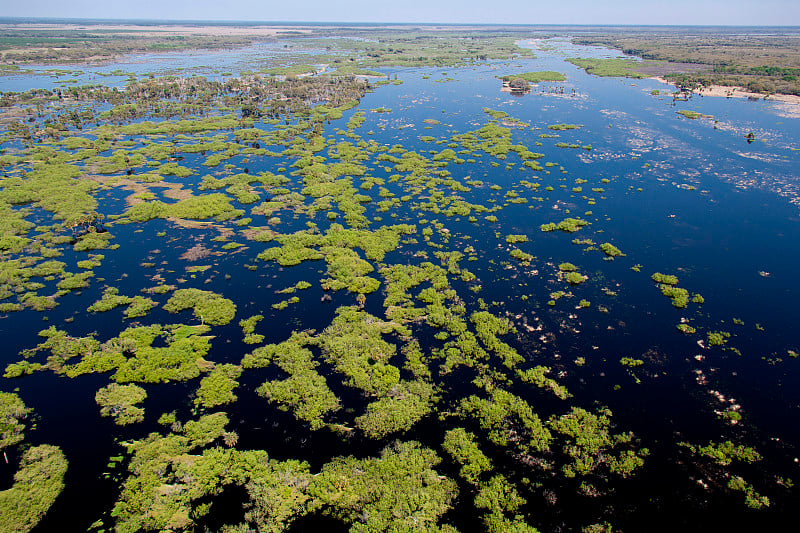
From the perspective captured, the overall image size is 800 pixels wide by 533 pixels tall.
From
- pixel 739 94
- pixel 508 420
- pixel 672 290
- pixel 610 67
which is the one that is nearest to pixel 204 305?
pixel 508 420

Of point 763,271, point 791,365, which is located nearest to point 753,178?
point 763,271

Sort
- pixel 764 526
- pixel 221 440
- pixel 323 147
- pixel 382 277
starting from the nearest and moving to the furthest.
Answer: pixel 764 526 < pixel 221 440 < pixel 382 277 < pixel 323 147

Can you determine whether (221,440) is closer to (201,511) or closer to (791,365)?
(201,511)

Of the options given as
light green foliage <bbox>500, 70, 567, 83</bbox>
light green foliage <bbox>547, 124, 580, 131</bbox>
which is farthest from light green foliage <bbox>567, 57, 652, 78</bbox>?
light green foliage <bbox>547, 124, 580, 131</bbox>

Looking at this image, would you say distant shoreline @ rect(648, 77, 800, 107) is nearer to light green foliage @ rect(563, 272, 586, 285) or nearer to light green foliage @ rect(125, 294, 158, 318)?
light green foliage @ rect(563, 272, 586, 285)

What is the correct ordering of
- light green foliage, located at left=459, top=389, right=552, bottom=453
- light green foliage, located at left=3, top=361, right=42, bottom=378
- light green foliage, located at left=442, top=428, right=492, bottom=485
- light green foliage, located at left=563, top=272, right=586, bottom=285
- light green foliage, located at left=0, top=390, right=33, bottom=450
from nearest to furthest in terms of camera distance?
light green foliage, located at left=442, top=428, right=492, bottom=485 → light green foliage, located at left=0, top=390, right=33, bottom=450 → light green foliage, located at left=459, top=389, right=552, bottom=453 → light green foliage, located at left=3, top=361, right=42, bottom=378 → light green foliage, located at left=563, top=272, right=586, bottom=285
